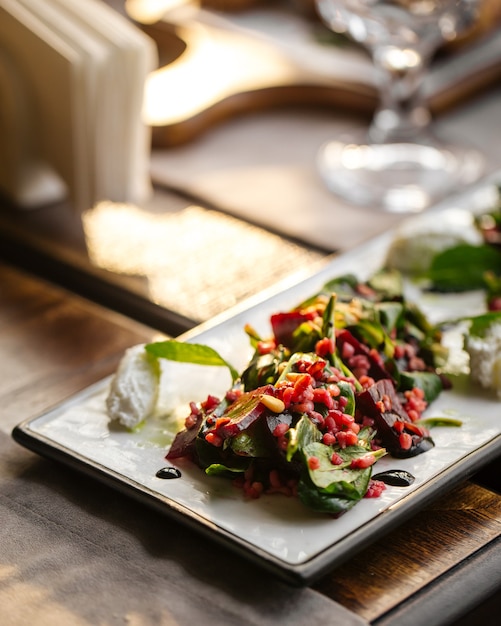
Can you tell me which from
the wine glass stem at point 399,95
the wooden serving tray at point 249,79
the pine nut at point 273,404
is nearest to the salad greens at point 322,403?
the pine nut at point 273,404

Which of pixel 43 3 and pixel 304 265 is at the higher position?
pixel 43 3

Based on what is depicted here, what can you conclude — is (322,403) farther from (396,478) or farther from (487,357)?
(487,357)

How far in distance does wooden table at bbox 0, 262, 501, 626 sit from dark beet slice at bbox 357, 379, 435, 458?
6cm

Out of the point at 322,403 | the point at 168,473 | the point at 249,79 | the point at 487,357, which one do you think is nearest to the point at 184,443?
the point at 168,473

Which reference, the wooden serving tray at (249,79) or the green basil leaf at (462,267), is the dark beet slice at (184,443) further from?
the wooden serving tray at (249,79)

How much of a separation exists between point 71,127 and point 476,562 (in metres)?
0.90

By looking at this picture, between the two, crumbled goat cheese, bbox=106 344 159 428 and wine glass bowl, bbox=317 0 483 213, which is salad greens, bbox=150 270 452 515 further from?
wine glass bowl, bbox=317 0 483 213

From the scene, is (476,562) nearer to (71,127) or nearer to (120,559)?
(120,559)

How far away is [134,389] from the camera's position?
3.53 feet

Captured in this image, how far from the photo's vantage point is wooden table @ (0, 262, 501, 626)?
917 mm

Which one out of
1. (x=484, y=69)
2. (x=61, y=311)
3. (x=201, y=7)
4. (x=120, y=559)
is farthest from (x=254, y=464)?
(x=201, y=7)

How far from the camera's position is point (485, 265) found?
4.61 feet

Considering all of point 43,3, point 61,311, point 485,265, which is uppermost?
point 43,3

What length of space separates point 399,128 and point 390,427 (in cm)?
102
